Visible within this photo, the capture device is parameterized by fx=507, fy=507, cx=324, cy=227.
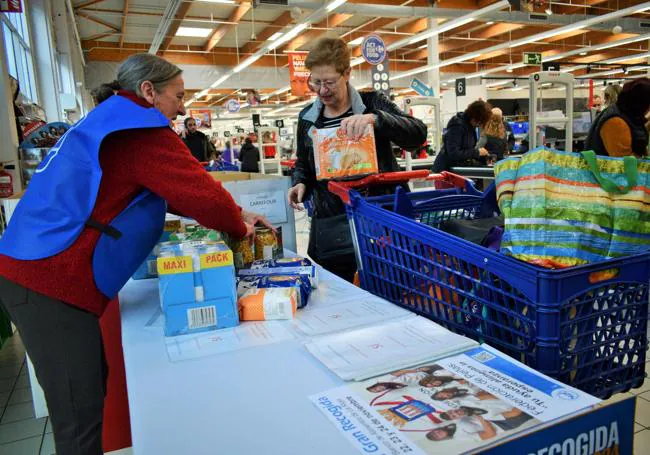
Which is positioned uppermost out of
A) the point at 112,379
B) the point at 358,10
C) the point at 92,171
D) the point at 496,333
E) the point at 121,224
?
the point at 358,10

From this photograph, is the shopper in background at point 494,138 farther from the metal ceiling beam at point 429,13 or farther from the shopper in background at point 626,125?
the metal ceiling beam at point 429,13

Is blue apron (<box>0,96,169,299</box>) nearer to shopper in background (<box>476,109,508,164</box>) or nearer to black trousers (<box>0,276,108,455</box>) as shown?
black trousers (<box>0,276,108,455</box>)

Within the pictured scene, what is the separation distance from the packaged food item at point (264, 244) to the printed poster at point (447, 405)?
3.00 feet

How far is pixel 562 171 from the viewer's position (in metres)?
1.11

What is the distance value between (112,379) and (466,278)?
1.54m

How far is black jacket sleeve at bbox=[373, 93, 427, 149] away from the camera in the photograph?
69.8 inches

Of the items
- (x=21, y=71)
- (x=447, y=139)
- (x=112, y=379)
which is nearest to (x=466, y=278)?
(x=112, y=379)

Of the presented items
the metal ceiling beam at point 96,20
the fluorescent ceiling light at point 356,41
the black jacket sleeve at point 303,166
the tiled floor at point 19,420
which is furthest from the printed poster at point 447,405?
the fluorescent ceiling light at point 356,41

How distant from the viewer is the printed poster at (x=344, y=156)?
170 centimetres

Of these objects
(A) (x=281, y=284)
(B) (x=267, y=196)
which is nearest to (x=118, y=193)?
(A) (x=281, y=284)

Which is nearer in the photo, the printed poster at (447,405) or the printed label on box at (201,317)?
the printed poster at (447,405)

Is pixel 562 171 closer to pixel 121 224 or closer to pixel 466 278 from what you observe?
pixel 466 278

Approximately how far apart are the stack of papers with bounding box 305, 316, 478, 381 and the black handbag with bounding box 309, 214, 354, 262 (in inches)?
27.5

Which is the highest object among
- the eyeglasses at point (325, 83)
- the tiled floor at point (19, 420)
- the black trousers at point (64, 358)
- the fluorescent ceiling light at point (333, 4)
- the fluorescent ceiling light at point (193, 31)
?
the fluorescent ceiling light at point (193, 31)
